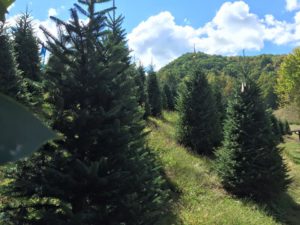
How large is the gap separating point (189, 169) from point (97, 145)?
9027 millimetres

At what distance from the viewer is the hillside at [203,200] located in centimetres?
1000

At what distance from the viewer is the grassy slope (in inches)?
391

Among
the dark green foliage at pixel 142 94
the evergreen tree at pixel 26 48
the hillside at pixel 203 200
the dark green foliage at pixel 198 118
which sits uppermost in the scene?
the evergreen tree at pixel 26 48

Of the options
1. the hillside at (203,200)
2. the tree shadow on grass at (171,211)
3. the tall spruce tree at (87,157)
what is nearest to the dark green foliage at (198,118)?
the hillside at (203,200)

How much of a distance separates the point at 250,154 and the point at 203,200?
245 cm

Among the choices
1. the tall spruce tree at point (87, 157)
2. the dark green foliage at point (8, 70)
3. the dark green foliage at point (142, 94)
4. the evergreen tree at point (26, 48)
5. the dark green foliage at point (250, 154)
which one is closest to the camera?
the tall spruce tree at point (87, 157)

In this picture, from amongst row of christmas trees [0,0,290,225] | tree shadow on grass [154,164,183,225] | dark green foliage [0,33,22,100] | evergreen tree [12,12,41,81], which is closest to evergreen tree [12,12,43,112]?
evergreen tree [12,12,41,81]

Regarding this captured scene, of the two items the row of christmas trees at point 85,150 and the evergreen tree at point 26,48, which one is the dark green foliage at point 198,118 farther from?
the row of christmas trees at point 85,150

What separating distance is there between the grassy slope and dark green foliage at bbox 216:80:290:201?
23.9 inches

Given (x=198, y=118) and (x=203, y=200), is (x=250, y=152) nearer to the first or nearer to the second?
(x=203, y=200)

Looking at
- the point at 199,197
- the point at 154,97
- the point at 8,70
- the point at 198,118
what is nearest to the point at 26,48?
the point at 8,70

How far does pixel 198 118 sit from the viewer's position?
55.7ft

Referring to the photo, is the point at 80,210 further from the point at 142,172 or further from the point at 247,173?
the point at 247,173

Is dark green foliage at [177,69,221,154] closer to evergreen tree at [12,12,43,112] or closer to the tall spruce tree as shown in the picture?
evergreen tree at [12,12,43,112]
